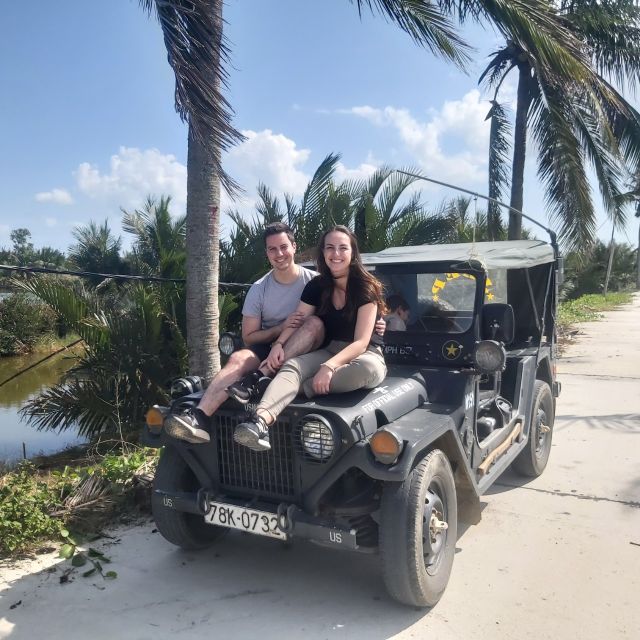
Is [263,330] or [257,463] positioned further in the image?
[263,330]

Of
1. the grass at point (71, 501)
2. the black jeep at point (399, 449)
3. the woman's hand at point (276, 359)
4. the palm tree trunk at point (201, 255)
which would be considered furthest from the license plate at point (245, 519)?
the palm tree trunk at point (201, 255)

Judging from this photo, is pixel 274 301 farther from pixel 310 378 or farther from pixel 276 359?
pixel 310 378

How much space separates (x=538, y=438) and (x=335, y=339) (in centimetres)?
253

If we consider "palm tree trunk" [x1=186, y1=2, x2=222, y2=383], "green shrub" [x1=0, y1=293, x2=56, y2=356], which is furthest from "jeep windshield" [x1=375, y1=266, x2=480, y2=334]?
"green shrub" [x1=0, y1=293, x2=56, y2=356]

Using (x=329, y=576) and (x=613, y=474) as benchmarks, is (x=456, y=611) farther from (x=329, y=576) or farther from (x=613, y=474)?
(x=613, y=474)

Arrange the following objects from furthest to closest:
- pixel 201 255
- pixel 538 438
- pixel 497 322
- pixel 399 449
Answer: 1. pixel 201 255
2. pixel 538 438
3. pixel 497 322
4. pixel 399 449

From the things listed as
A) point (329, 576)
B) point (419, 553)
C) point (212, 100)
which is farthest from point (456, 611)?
point (212, 100)

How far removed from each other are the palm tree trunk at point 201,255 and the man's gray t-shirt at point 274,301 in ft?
5.65

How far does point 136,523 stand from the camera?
14.5 ft

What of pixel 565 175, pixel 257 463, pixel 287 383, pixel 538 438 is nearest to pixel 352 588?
pixel 257 463

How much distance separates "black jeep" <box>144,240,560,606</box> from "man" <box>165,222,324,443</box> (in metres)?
0.15

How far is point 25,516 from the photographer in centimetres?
405

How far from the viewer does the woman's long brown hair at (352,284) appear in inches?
152

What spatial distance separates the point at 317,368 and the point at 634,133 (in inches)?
430
